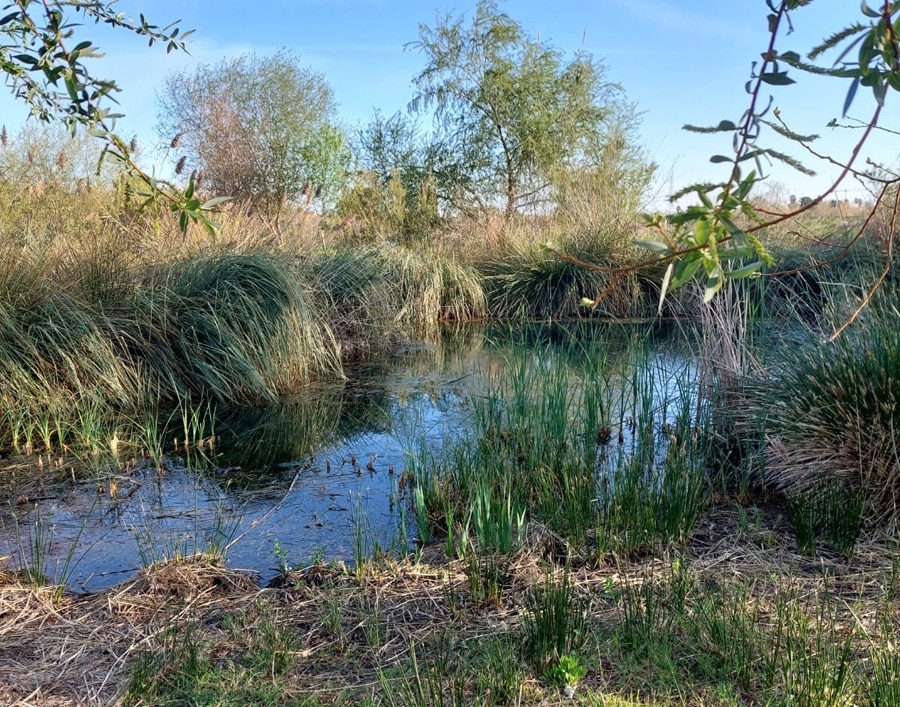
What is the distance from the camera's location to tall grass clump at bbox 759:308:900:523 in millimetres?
3133

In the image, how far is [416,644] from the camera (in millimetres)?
2320

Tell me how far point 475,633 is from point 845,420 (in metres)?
2.01

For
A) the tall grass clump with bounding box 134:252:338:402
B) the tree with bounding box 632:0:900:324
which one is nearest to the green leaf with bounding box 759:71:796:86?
the tree with bounding box 632:0:900:324

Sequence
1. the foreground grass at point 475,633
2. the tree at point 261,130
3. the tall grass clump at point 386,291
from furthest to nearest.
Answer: the tree at point 261,130 < the tall grass clump at point 386,291 < the foreground grass at point 475,633

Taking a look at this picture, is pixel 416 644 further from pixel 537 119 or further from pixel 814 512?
pixel 537 119

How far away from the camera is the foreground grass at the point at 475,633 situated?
1.96 metres

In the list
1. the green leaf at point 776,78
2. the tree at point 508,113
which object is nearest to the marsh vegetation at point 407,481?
the green leaf at point 776,78

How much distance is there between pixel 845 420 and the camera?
3.31m

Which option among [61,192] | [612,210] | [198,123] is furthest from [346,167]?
[61,192]

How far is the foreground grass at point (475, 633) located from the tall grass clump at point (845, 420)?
0.33 m

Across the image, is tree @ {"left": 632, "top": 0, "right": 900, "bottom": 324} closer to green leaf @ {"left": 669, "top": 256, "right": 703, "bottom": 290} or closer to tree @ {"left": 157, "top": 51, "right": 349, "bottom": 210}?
green leaf @ {"left": 669, "top": 256, "right": 703, "bottom": 290}

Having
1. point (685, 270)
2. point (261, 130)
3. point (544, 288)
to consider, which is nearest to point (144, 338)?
point (685, 270)

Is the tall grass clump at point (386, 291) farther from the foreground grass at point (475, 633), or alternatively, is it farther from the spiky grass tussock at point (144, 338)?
the foreground grass at point (475, 633)

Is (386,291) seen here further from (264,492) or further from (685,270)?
(685,270)
